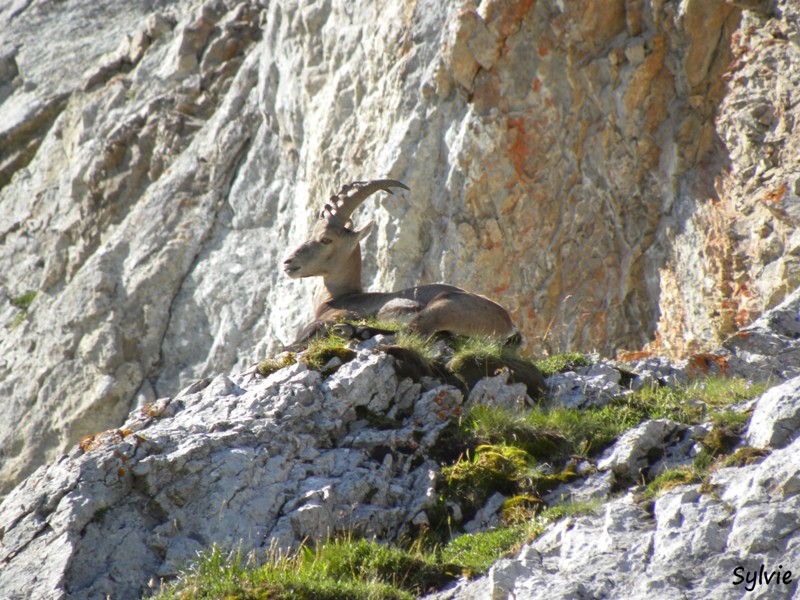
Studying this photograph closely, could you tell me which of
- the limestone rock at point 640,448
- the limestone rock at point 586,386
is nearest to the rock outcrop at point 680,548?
the limestone rock at point 640,448

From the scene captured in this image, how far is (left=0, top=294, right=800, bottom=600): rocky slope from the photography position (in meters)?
5.54

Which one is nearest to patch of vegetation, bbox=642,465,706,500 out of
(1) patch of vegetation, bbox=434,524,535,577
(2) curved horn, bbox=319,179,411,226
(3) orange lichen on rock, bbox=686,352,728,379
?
(1) patch of vegetation, bbox=434,524,535,577

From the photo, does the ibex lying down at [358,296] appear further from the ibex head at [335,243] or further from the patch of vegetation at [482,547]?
the patch of vegetation at [482,547]

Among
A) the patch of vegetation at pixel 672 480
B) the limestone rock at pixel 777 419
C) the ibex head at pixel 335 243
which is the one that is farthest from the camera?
the ibex head at pixel 335 243

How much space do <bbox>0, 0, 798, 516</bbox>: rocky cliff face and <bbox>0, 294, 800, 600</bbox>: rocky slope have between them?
570cm

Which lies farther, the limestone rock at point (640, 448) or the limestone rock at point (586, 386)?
the limestone rock at point (586, 386)

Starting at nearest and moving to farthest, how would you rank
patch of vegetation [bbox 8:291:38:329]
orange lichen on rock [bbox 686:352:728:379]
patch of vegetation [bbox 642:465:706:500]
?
patch of vegetation [bbox 642:465:706:500] → orange lichen on rock [bbox 686:352:728:379] → patch of vegetation [bbox 8:291:38:329]

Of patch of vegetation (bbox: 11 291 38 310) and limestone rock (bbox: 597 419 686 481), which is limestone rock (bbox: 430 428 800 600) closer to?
limestone rock (bbox: 597 419 686 481)

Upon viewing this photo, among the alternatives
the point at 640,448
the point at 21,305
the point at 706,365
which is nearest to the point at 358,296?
the point at 706,365

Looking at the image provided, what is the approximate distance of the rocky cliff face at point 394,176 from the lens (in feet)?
43.1

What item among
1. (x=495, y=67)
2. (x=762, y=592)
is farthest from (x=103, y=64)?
(x=762, y=592)

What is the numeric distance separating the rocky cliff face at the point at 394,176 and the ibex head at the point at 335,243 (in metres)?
3.45

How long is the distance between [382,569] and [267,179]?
14.5 metres

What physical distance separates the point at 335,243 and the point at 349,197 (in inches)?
22.9
